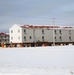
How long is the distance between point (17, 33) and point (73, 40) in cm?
1957

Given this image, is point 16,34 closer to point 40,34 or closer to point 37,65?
point 40,34

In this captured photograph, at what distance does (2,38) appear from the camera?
98438mm

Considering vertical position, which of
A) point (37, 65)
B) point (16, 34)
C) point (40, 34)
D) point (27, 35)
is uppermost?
point (16, 34)

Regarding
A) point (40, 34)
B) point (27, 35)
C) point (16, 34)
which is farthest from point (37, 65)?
point (16, 34)

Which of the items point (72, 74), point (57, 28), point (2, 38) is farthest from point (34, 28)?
point (72, 74)

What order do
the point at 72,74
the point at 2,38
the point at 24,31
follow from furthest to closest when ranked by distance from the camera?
the point at 2,38, the point at 24,31, the point at 72,74

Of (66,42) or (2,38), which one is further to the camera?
(2,38)

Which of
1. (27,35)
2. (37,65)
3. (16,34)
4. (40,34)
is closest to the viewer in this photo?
(37,65)

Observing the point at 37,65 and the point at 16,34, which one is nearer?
the point at 37,65

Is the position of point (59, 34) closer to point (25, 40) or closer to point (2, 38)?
point (25, 40)

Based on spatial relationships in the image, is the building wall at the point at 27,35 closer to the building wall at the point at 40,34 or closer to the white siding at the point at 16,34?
the building wall at the point at 40,34

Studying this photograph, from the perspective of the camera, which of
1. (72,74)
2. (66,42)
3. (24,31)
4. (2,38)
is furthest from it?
Answer: (2,38)

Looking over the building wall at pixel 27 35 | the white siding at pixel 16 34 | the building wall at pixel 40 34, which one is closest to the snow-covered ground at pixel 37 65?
the building wall at pixel 27 35

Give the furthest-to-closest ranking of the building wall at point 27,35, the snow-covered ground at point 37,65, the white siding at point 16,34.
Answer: the white siding at point 16,34 < the building wall at point 27,35 < the snow-covered ground at point 37,65
